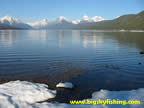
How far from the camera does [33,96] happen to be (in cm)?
1159

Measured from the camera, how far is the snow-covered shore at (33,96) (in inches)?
410

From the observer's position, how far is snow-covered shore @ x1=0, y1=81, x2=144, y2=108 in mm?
10424

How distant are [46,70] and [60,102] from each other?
8777mm

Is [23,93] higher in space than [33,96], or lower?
higher

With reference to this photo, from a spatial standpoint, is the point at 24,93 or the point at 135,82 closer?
the point at 24,93

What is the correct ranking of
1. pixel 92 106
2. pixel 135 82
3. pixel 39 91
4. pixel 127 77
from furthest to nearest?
pixel 127 77 → pixel 135 82 → pixel 39 91 → pixel 92 106

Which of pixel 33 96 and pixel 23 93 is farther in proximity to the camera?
pixel 23 93

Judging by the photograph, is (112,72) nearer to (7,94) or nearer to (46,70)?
(46,70)

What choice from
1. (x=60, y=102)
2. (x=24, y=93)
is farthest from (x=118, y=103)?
(x=24, y=93)

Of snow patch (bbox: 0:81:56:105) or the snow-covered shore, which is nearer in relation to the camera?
the snow-covered shore

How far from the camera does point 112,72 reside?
19.4 metres

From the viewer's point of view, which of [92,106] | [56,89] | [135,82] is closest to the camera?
[92,106]

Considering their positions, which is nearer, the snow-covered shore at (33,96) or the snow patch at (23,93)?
the snow-covered shore at (33,96)

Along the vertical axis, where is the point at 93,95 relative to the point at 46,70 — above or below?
below
